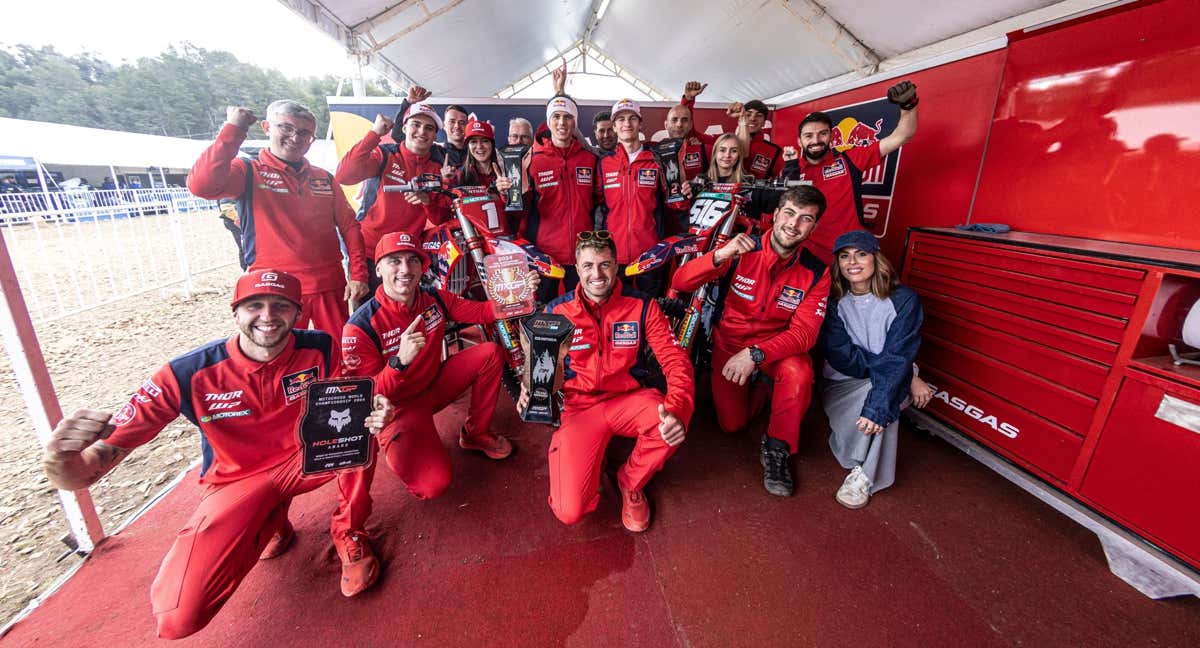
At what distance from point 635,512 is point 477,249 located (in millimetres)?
1957

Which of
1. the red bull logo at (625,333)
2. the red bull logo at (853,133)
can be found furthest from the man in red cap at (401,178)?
the red bull logo at (853,133)

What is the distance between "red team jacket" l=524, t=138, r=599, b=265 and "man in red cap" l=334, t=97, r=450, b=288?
2.32ft

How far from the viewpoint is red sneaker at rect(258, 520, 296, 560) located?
6.70ft

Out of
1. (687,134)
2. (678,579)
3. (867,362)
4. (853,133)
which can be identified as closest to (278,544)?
(678,579)

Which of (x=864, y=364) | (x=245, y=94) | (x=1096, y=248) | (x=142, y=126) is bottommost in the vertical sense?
(x=864, y=364)

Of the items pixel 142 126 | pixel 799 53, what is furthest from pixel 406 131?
pixel 142 126

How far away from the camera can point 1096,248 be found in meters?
2.09

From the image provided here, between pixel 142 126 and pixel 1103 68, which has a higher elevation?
pixel 142 126

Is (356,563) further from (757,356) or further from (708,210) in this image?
(708,210)

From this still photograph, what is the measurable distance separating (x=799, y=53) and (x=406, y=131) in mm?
7357

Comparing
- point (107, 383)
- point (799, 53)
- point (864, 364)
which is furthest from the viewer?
point (799, 53)

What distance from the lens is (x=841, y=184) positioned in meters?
3.20

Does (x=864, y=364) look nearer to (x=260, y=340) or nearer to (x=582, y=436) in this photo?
(x=582, y=436)

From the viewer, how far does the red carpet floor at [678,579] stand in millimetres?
1675
